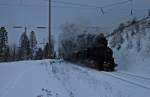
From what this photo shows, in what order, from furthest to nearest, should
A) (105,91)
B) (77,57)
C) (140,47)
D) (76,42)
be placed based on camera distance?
(76,42)
(77,57)
(140,47)
(105,91)

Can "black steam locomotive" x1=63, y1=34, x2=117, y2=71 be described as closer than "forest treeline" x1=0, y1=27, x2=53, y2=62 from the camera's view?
Yes

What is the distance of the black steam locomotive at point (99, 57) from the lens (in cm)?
3073

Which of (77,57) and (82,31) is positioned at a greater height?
(82,31)

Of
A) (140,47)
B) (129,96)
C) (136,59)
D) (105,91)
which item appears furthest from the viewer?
(140,47)

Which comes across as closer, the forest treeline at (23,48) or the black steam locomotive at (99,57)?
the black steam locomotive at (99,57)

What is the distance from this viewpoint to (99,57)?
106ft

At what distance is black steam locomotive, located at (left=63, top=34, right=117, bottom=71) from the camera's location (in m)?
30.7

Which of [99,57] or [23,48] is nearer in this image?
[99,57]

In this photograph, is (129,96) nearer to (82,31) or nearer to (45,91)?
(45,91)

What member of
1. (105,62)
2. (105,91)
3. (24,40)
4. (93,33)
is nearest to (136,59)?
(105,62)

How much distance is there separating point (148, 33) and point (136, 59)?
992cm

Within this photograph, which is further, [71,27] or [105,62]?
[71,27]

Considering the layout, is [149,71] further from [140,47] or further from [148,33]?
[148,33]

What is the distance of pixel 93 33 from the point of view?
4056 centimetres
